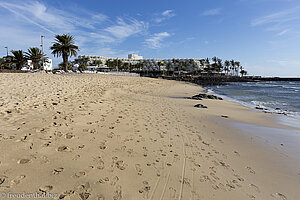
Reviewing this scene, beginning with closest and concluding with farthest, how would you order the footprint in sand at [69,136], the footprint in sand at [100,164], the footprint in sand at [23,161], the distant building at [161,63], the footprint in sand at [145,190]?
the footprint in sand at [145,190], the footprint in sand at [23,161], the footprint in sand at [100,164], the footprint in sand at [69,136], the distant building at [161,63]

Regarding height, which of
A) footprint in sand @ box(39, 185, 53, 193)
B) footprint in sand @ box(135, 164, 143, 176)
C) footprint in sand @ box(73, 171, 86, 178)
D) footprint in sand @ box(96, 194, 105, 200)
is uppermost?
footprint in sand @ box(39, 185, 53, 193)

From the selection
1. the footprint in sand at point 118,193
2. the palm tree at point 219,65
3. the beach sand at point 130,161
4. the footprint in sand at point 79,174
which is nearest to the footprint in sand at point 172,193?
the beach sand at point 130,161

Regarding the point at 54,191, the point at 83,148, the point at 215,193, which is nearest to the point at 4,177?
the point at 54,191

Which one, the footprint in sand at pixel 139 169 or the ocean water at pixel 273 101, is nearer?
the footprint in sand at pixel 139 169

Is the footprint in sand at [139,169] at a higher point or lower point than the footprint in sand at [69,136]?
Result: lower

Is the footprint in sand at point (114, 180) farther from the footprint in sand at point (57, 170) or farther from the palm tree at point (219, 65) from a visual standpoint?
the palm tree at point (219, 65)

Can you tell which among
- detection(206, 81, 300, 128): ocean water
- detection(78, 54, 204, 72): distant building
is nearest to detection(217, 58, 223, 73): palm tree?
detection(78, 54, 204, 72): distant building

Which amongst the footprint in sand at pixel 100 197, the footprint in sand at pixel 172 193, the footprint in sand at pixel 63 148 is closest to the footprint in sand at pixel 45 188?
the footprint in sand at pixel 100 197

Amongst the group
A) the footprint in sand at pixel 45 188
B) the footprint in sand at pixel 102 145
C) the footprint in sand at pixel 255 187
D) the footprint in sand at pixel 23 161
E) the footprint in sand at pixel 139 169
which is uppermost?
the footprint in sand at pixel 23 161

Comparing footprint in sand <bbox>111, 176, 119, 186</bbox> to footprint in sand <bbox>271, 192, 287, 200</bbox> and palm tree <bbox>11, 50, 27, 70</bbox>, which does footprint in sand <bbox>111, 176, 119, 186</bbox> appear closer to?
footprint in sand <bbox>271, 192, 287, 200</bbox>

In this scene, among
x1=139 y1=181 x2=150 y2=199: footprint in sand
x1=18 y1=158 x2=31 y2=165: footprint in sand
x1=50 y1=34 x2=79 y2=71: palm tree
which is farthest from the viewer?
x1=50 y1=34 x2=79 y2=71: palm tree

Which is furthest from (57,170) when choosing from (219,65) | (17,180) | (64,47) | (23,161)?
(219,65)

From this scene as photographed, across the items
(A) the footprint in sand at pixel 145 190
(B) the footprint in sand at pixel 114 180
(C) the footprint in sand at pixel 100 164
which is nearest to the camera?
(A) the footprint in sand at pixel 145 190

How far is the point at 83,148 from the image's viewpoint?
3377mm
